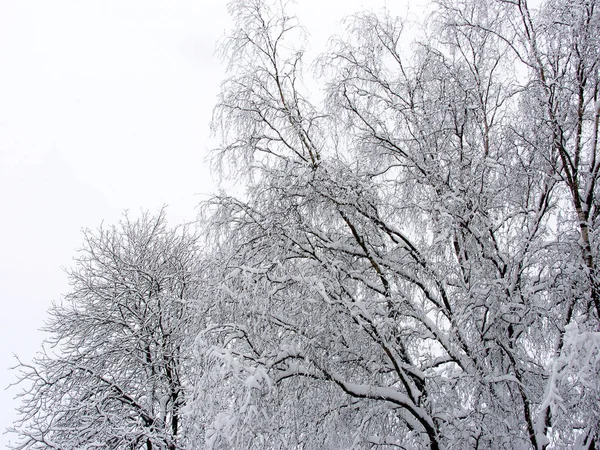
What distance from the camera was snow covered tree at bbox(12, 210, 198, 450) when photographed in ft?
26.2

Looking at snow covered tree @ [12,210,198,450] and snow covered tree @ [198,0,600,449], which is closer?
snow covered tree @ [198,0,600,449]

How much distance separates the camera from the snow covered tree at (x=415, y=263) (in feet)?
12.2

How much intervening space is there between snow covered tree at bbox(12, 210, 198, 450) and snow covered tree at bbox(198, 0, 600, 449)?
3441 millimetres

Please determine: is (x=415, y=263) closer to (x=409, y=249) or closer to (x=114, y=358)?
(x=409, y=249)

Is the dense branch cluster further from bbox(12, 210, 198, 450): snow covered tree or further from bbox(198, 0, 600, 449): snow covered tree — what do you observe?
bbox(12, 210, 198, 450): snow covered tree

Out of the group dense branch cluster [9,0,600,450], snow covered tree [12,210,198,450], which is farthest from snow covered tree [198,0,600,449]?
snow covered tree [12,210,198,450]

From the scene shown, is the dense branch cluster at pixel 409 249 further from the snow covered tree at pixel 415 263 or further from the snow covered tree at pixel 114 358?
the snow covered tree at pixel 114 358

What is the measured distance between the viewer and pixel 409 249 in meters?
4.63

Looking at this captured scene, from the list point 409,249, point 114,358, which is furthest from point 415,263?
point 114,358

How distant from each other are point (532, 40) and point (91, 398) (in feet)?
29.8

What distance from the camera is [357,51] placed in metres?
5.30

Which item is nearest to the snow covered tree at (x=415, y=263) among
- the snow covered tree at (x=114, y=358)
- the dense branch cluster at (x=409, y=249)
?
the dense branch cluster at (x=409, y=249)

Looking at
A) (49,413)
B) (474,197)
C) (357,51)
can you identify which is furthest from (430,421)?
(49,413)

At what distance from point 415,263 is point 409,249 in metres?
0.23
